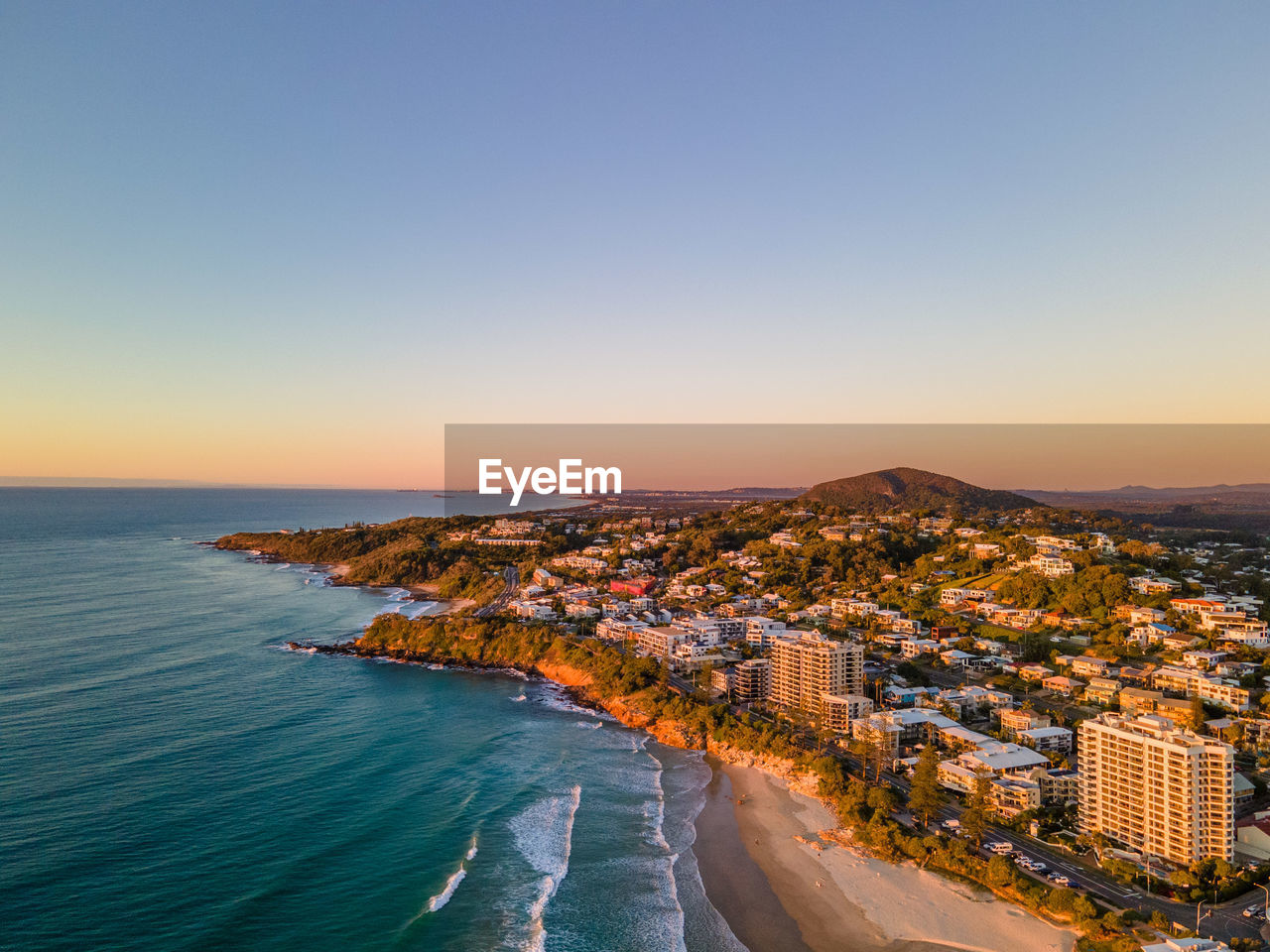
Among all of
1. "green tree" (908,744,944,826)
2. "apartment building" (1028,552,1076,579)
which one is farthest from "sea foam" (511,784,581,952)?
"apartment building" (1028,552,1076,579)

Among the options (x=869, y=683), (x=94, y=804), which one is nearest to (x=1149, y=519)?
(x=869, y=683)

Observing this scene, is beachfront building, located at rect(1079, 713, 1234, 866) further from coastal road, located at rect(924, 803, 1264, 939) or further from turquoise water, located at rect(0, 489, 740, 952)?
turquoise water, located at rect(0, 489, 740, 952)

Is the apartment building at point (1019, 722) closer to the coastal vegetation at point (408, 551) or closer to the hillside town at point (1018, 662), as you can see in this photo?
the hillside town at point (1018, 662)

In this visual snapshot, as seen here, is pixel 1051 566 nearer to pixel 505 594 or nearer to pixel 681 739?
pixel 681 739

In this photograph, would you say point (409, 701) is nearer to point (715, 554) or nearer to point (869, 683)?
point (869, 683)

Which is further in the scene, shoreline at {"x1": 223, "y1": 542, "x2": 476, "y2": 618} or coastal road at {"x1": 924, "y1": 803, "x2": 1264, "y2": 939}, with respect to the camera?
shoreline at {"x1": 223, "y1": 542, "x2": 476, "y2": 618}

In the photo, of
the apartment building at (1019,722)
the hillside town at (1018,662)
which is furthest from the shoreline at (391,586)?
the apartment building at (1019,722)
